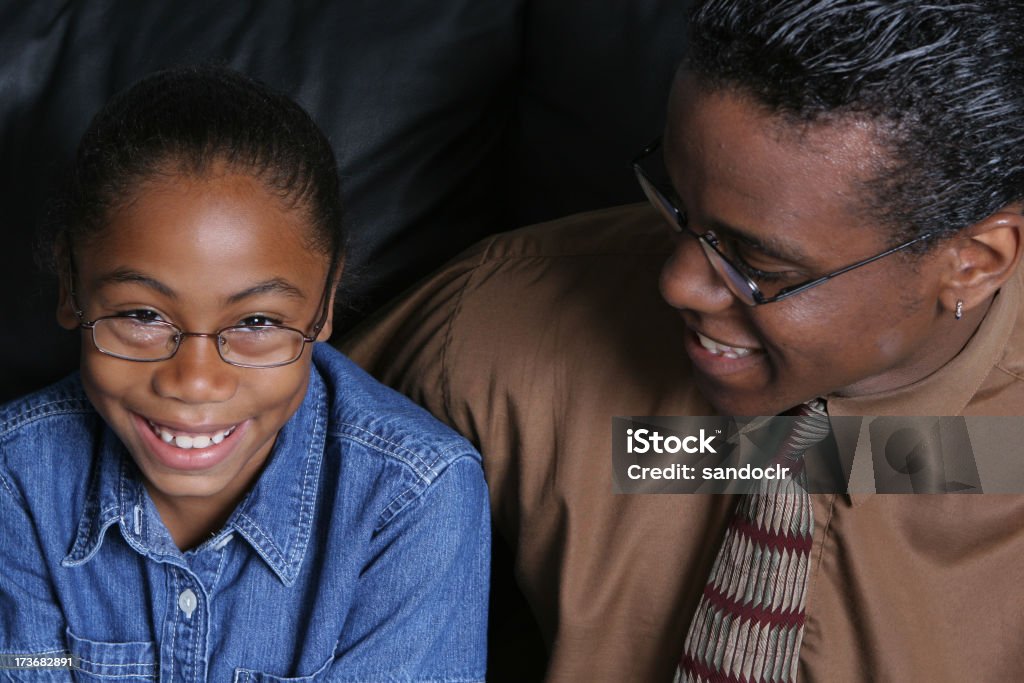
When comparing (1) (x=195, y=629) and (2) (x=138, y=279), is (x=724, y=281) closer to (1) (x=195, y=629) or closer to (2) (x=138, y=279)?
(2) (x=138, y=279)

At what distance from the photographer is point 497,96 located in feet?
5.60

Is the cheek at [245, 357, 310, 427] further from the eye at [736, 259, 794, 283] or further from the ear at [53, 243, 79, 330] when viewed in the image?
the eye at [736, 259, 794, 283]

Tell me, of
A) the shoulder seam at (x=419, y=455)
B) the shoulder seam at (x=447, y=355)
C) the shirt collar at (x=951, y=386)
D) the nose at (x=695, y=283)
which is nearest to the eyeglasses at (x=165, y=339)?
the shoulder seam at (x=419, y=455)

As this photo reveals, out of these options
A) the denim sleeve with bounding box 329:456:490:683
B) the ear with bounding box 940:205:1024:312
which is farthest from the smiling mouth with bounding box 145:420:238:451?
the ear with bounding box 940:205:1024:312

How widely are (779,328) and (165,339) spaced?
59 centimetres

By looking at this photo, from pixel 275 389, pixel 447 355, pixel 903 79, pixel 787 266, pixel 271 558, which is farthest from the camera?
pixel 447 355

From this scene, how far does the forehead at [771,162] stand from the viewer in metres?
1.06

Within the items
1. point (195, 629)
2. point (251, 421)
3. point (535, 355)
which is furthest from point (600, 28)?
point (195, 629)

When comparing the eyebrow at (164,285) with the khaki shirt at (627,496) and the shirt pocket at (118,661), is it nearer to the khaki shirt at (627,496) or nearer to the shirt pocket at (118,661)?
the khaki shirt at (627,496)

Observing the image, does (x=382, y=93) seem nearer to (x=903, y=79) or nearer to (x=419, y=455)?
(x=419, y=455)

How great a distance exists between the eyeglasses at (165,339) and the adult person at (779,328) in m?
0.30

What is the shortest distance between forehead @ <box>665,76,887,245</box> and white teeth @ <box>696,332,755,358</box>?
161 millimetres

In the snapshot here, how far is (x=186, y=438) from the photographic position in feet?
4.05

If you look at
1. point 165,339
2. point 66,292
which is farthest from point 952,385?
point 66,292
